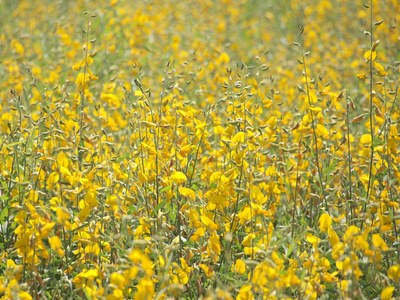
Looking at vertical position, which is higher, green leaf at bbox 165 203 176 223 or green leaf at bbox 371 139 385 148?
green leaf at bbox 371 139 385 148

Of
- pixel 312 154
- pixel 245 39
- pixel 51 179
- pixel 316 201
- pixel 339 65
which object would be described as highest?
pixel 51 179

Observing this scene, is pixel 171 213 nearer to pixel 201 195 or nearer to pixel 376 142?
pixel 201 195

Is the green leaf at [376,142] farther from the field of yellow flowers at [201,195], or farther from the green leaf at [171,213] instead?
the green leaf at [171,213]

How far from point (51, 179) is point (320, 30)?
483 centimetres

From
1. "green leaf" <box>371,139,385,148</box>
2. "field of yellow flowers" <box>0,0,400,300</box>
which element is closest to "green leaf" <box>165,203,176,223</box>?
"field of yellow flowers" <box>0,0,400,300</box>

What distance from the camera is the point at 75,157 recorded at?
206 cm

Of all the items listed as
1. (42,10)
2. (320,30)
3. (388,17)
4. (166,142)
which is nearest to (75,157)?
(166,142)

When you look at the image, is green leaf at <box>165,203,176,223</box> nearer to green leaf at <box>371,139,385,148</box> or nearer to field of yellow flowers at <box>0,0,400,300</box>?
field of yellow flowers at <box>0,0,400,300</box>

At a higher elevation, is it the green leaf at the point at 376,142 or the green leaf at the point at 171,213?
the green leaf at the point at 376,142

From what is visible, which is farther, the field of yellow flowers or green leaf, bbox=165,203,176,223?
green leaf, bbox=165,203,176,223

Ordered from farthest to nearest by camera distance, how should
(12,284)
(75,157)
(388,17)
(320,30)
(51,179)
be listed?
1. (320,30)
2. (388,17)
3. (75,157)
4. (51,179)
5. (12,284)

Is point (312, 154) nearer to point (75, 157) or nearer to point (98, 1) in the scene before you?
point (75, 157)

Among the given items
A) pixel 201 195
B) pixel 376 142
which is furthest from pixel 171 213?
pixel 376 142

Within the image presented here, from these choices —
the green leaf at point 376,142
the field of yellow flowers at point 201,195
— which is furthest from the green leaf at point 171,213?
the green leaf at point 376,142
